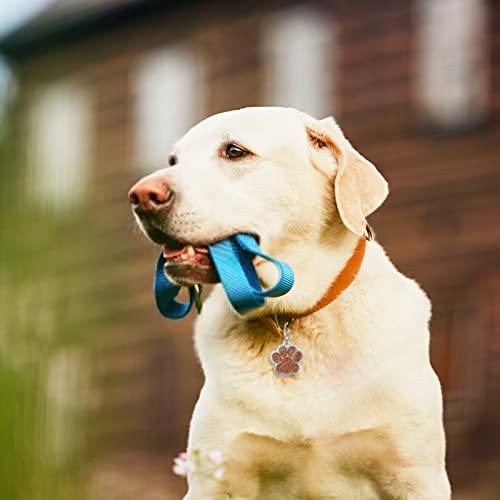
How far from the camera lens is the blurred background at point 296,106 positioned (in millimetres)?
12297

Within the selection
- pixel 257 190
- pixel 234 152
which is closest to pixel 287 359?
pixel 257 190

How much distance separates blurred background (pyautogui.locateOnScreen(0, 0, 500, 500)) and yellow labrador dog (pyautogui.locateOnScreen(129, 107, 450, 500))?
17.8ft

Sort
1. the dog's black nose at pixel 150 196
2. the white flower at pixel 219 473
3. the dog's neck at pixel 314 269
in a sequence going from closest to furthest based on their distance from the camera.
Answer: the dog's black nose at pixel 150 196, the white flower at pixel 219 473, the dog's neck at pixel 314 269

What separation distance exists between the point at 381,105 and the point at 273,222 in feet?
33.4

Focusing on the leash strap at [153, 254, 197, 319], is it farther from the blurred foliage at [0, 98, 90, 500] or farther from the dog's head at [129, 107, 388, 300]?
the blurred foliage at [0, 98, 90, 500]

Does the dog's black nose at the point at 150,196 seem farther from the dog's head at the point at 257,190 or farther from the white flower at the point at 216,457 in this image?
the white flower at the point at 216,457

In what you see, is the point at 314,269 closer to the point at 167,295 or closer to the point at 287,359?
the point at 287,359

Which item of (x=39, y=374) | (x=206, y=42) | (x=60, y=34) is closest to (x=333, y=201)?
(x=39, y=374)

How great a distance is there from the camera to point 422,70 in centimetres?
1333

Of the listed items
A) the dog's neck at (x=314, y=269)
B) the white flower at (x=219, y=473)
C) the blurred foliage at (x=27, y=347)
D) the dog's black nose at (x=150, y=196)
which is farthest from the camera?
the dog's neck at (x=314, y=269)

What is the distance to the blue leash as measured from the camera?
3.45 metres

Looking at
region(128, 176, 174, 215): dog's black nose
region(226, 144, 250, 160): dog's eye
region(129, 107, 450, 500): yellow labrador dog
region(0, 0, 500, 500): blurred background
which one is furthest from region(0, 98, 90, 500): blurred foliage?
region(0, 0, 500, 500): blurred background

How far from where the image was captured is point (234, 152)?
362 cm

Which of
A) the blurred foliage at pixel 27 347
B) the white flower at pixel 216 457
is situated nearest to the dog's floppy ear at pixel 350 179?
the white flower at pixel 216 457
